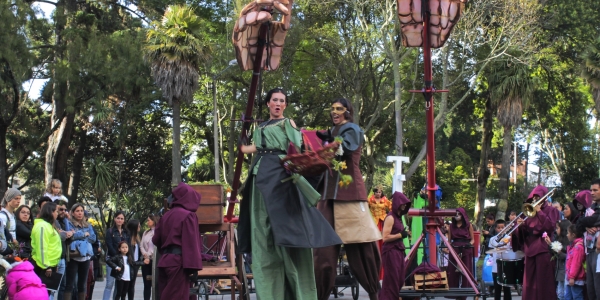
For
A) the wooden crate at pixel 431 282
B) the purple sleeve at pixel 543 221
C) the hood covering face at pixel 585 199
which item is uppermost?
the hood covering face at pixel 585 199

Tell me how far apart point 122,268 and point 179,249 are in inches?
166

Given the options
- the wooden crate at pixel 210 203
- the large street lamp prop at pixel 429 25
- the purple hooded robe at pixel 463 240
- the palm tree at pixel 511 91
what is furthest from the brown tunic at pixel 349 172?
the palm tree at pixel 511 91

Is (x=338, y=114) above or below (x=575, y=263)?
above

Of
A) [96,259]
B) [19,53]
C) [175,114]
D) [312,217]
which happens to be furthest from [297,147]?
[19,53]

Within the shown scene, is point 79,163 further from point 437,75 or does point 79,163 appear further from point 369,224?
point 369,224

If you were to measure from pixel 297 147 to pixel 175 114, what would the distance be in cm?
2193

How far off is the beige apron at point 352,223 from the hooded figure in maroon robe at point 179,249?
1837mm

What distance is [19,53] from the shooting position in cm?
2916

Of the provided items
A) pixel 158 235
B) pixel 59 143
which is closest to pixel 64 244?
pixel 158 235

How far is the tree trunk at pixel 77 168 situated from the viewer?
3438cm

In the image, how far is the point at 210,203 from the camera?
35.7 feet

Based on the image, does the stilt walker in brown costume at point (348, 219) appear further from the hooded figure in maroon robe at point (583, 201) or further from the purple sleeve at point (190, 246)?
the hooded figure in maroon robe at point (583, 201)

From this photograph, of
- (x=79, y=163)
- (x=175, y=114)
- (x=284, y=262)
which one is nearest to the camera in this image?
(x=284, y=262)

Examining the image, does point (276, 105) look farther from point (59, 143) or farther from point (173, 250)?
point (59, 143)
